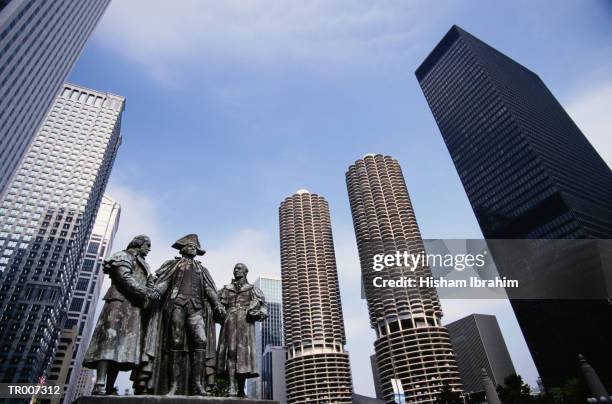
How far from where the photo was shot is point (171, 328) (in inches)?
272

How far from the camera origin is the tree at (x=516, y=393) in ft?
159

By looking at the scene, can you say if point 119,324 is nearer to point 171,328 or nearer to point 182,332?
point 171,328

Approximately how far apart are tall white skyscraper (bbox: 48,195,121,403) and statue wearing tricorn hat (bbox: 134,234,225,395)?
11899cm

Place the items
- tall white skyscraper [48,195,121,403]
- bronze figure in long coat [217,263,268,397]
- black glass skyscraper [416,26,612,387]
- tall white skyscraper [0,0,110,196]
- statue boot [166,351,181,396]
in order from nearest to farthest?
statue boot [166,351,181,396] < bronze figure in long coat [217,263,268,397] < tall white skyscraper [0,0,110,196] < black glass skyscraper [416,26,612,387] < tall white skyscraper [48,195,121,403]

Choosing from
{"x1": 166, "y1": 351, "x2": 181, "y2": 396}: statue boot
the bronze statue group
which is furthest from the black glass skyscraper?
{"x1": 166, "y1": 351, "x2": 181, "y2": 396}: statue boot

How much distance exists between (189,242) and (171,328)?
1.94 metres

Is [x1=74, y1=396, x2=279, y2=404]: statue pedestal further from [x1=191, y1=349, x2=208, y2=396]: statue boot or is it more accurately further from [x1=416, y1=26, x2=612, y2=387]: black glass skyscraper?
[x1=416, y1=26, x2=612, y2=387]: black glass skyscraper

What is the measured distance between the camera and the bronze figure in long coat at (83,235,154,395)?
19.5 ft

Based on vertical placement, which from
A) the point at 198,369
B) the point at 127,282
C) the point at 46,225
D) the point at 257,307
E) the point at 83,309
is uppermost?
the point at 46,225

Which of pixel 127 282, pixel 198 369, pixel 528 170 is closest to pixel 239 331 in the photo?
pixel 198 369

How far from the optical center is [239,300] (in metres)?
8.41

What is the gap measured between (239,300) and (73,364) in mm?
Result: 145632

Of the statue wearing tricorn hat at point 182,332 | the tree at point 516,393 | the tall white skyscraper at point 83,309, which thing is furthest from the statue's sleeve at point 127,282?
the tall white skyscraper at point 83,309

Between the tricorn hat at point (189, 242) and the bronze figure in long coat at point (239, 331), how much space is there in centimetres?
108
